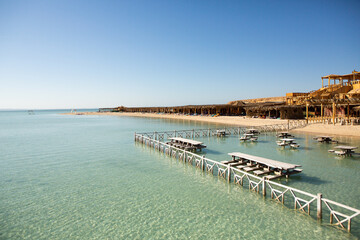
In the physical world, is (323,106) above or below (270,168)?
above

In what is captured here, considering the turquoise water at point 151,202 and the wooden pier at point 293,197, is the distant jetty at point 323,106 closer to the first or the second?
the turquoise water at point 151,202

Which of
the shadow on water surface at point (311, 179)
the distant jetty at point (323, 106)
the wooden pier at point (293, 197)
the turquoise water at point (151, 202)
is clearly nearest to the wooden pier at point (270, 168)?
the wooden pier at point (293, 197)

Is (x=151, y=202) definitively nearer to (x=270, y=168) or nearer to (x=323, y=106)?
(x=270, y=168)

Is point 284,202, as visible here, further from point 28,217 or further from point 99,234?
point 28,217

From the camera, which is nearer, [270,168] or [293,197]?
[293,197]

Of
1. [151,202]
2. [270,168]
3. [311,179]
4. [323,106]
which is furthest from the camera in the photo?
[323,106]

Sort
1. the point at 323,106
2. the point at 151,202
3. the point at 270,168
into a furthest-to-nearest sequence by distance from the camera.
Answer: the point at 323,106
the point at 270,168
the point at 151,202

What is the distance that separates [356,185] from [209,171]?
7170 mm

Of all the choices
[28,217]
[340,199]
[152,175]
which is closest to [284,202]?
[340,199]

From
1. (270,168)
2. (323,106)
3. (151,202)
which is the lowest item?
(151,202)

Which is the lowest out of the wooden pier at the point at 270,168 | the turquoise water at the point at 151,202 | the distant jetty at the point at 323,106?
the turquoise water at the point at 151,202

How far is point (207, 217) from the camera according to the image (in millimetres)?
7414

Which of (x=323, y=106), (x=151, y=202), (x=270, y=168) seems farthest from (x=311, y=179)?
(x=323, y=106)

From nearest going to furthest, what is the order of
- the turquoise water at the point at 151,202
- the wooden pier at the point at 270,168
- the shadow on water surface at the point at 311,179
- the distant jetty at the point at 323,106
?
the turquoise water at the point at 151,202 < the shadow on water surface at the point at 311,179 < the wooden pier at the point at 270,168 < the distant jetty at the point at 323,106
